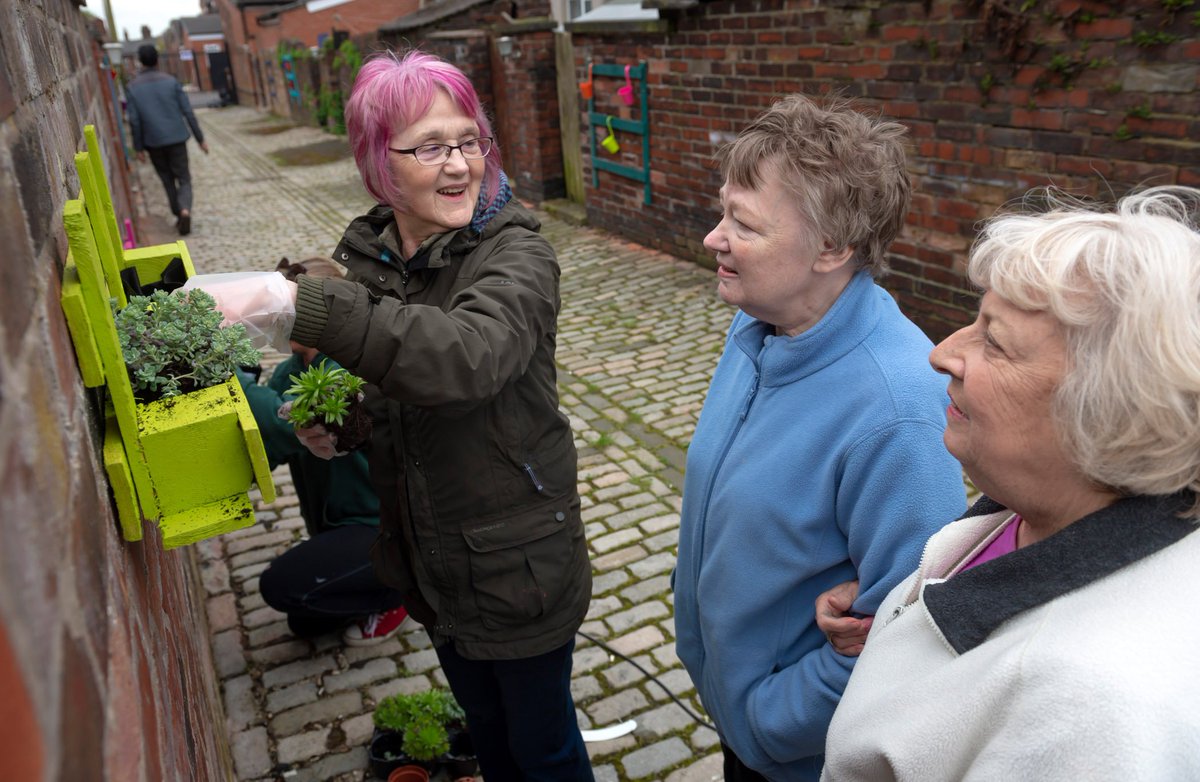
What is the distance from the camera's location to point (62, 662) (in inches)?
25.0

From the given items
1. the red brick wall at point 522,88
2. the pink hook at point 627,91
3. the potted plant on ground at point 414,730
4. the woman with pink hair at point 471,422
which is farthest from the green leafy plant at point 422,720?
the red brick wall at point 522,88

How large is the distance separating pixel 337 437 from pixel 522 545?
19.7 inches

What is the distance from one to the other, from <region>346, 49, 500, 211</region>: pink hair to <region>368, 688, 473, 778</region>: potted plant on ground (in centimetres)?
179

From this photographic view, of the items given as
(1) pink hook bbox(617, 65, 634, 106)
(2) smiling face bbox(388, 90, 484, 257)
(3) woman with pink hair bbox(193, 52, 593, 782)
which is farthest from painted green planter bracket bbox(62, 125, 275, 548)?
(1) pink hook bbox(617, 65, 634, 106)

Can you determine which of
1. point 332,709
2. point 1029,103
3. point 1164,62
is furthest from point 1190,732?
point 1029,103

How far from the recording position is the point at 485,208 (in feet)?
6.82

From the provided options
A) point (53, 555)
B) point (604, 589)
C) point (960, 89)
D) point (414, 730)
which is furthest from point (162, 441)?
point (960, 89)

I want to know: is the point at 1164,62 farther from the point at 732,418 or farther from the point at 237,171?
the point at 237,171

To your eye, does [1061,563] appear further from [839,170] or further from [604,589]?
[604,589]

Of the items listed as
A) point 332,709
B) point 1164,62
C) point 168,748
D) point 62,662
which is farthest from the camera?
point 1164,62

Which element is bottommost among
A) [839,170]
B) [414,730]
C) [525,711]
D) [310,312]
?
[414,730]

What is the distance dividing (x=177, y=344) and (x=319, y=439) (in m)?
0.75

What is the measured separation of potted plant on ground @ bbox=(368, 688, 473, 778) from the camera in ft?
9.77

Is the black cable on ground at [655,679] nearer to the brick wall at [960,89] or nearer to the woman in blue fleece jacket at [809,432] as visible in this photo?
the woman in blue fleece jacket at [809,432]
